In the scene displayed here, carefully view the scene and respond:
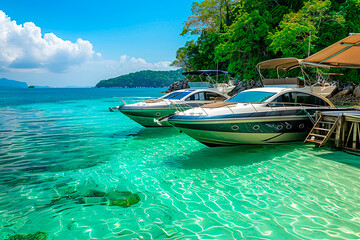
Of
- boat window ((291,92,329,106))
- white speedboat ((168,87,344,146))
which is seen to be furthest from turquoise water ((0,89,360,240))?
boat window ((291,92,329,106))

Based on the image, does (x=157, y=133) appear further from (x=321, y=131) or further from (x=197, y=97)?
(x=321, y=131)

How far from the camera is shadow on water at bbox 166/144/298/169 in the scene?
320 inches

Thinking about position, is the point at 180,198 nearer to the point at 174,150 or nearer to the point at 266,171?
the point at 266,171

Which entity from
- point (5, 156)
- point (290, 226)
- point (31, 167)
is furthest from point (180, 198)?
point (5, 156)

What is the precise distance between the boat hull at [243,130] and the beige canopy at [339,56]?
256 centimetres

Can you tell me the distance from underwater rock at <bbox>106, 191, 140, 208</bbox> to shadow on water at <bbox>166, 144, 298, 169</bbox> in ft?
8.09

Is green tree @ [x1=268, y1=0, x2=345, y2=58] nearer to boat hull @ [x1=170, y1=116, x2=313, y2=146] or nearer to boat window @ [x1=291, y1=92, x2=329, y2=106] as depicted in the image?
boat window @ [x1=291, y1=92, x2=329, y2=106]

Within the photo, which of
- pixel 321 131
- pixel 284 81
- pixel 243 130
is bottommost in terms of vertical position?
pixel 321 131

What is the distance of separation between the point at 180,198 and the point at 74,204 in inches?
92.8

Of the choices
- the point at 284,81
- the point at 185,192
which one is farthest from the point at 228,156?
the point at 284,81

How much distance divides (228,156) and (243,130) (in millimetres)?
1088

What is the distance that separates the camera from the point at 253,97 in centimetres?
979

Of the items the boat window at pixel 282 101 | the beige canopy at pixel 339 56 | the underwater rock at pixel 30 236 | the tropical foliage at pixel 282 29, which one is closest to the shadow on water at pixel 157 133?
the boat window at pixel 282 101

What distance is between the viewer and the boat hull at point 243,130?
28.3ft
